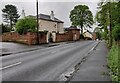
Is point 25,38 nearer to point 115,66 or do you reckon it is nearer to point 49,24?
point 115,66

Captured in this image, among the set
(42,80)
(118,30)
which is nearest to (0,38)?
(118,30)

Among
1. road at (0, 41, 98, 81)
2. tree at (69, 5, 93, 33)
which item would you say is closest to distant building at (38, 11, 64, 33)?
tree at (69, 5, 93, 33)

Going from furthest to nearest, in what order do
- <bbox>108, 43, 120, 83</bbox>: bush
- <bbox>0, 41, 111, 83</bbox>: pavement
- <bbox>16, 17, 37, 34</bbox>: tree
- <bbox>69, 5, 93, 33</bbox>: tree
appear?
<bbox>69, 5, 93, 33</bbox>: tree → <bbox>16, 17, 37, 34</bbox>: tree → <bbox>0, 41, 111, 83</bbox>: pavement → <bbox>108, 43, 120, 83</bbox>: bush

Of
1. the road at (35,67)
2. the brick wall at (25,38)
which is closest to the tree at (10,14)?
the brick wall at (25,38)

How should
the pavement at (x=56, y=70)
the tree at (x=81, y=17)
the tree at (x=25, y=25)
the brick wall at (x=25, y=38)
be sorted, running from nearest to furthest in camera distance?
the pavement at (x=56, y=70) → the brick wall at (x=25, y=38) → the tree at (x=25, y=25) → the tree at (x=81, y=17)

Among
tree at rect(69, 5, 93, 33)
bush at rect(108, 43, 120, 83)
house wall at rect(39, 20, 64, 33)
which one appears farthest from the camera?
tree at rect(69, 5, 93, 33)

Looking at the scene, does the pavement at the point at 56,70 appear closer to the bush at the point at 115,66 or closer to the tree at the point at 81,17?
the bush at the point at 115,66

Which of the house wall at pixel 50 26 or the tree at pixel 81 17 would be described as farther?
the tree at pixel 81 17

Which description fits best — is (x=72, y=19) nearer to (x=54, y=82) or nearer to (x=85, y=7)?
(x=85, y=7)

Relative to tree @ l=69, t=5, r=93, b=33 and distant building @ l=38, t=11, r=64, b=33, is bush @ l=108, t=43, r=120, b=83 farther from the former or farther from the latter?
tree @ l=69, t=5, r=93, b=33

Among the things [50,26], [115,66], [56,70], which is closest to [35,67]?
[56,70]

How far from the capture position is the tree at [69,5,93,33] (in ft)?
341

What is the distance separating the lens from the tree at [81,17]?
341ft

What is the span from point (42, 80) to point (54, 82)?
1.66 feet
